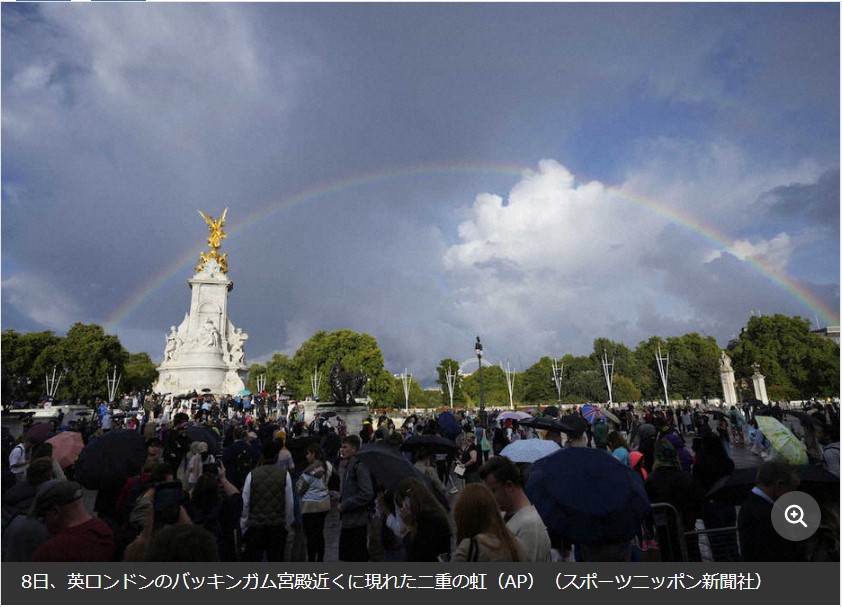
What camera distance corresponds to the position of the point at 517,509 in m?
3.64

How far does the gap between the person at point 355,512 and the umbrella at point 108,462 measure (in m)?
2.60

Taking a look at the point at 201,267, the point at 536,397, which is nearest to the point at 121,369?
the point at 201,267

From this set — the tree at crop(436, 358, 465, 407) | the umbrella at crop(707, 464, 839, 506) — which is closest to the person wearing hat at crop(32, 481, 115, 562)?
the umbrella at crop(707, 464, 839, 506)

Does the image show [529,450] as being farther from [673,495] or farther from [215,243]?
[215,243]

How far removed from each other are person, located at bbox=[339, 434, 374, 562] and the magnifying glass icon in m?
3.95

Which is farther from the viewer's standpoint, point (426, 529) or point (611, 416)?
point (611, 416)

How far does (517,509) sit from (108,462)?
4.94 metres

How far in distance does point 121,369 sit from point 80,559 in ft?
229

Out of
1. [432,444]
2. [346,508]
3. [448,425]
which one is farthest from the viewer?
[448,425]

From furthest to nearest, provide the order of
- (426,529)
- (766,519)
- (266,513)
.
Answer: (266,513)
(426,529)
(766,519)

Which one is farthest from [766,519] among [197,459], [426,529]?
[197,459]

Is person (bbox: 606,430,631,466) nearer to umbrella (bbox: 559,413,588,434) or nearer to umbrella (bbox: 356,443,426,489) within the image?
umbrella (bbox: 559,413,588,434)

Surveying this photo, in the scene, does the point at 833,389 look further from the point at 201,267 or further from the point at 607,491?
the point at 201,267

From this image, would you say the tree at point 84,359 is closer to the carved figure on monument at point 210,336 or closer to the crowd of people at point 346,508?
the carved figure on monument at point 210,336
